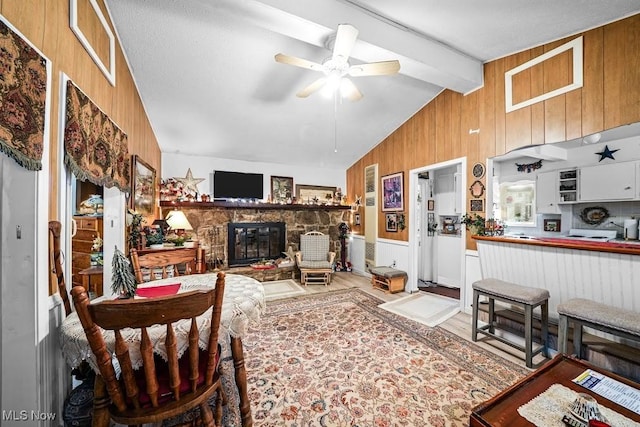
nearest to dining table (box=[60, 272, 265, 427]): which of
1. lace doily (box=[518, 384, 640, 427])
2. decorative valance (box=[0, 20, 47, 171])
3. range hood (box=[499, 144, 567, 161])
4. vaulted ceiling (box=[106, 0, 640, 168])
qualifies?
decorative valance (box=[0, 20, 47, 171])

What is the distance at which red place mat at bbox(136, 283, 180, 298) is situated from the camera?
148 centimetres

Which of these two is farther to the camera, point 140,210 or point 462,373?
point 140,210

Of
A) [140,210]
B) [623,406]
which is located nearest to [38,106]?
[140,210]

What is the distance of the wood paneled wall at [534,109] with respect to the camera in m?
2.03

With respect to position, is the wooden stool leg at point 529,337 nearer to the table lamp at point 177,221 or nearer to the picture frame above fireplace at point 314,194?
the picture frame above fireplace at point 314,194

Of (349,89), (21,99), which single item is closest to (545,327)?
(349,89)

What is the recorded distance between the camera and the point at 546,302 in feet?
7.00

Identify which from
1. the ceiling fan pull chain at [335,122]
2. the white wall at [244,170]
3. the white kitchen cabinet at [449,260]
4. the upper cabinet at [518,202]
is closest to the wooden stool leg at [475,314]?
the upper cabinet at [518,202]

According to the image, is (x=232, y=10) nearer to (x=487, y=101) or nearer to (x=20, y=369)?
(x=20, y=369)

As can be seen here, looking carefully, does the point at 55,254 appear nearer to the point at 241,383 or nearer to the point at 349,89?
the point at 241,383

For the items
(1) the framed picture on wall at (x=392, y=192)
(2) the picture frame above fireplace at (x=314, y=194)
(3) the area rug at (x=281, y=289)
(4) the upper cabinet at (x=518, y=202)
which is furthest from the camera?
(2) the picture frame above fireplace at (x=314, y=194)

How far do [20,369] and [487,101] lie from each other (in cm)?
439

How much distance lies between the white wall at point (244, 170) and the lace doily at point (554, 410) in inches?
179

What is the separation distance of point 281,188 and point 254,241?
48.7 inches
